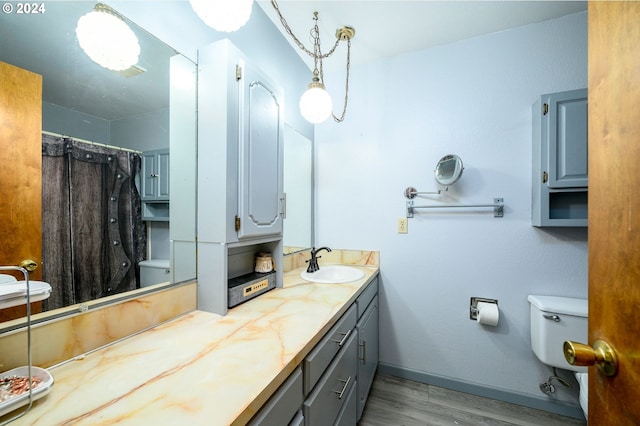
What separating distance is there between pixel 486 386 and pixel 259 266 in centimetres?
178

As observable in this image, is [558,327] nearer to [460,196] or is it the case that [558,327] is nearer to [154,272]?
[460,196]

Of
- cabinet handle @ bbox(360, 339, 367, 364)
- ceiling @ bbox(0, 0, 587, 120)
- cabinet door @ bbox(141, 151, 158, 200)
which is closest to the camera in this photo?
ceiling @ bbox(0, 0, 587, 120)

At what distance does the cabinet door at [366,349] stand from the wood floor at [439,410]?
0.47ft

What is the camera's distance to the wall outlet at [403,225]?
6.31 ft

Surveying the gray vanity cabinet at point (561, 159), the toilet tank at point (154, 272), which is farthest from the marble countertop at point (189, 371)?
the gray vanity cabinet at point (561, 159)

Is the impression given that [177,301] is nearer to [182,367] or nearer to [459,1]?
[182,367]

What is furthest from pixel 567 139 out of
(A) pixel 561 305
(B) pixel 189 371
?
(B) pixel 189 371

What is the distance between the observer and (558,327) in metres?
1.43

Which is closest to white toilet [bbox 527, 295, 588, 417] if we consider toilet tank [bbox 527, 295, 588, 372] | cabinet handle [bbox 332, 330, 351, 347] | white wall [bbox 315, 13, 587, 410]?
toilet tank [bbox 527, 295, 588, 372]

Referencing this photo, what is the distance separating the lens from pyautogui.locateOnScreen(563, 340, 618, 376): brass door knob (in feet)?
1.57

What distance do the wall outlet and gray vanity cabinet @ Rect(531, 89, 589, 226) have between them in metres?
0.78

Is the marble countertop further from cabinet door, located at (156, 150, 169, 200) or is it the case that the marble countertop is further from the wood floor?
the wood floor

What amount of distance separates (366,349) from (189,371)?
117cm

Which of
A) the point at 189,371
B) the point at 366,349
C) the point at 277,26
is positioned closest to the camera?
the point at 189,371
